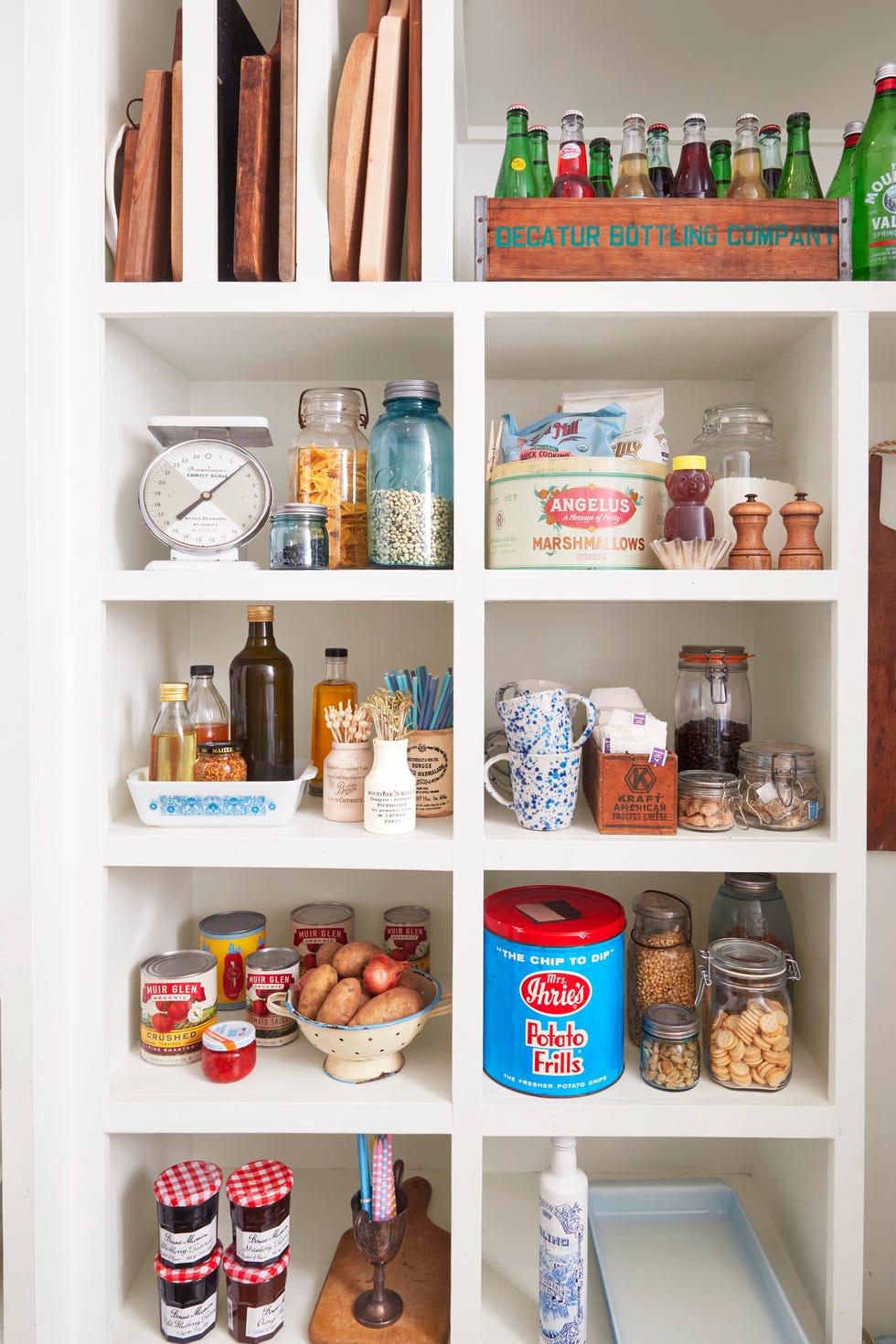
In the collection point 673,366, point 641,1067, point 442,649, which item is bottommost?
point 641,1067

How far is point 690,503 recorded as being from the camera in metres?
1.04

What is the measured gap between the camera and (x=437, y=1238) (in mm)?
1234

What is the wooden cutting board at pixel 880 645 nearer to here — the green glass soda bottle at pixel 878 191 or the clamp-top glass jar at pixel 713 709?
the clamp-top glass jar at pixel 713 709

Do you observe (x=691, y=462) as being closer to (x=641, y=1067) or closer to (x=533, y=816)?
(x=533, y=816)

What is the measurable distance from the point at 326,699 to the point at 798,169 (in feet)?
3.21

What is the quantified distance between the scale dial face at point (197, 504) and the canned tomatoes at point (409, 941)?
2.05ft

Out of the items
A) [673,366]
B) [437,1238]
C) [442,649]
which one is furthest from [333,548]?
[437,1238]

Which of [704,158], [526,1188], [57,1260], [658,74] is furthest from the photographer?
[526,1188]

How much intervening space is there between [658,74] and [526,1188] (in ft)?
5.63

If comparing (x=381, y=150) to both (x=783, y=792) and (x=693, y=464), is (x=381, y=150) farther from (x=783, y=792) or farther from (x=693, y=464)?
(x=783, y=792)

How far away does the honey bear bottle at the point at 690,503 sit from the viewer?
103cm

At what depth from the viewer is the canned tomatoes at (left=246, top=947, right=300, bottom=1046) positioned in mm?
1183

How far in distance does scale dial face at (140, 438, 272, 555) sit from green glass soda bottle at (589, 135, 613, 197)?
633 millimetres

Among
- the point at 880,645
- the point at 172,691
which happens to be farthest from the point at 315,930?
the point at 880,645
